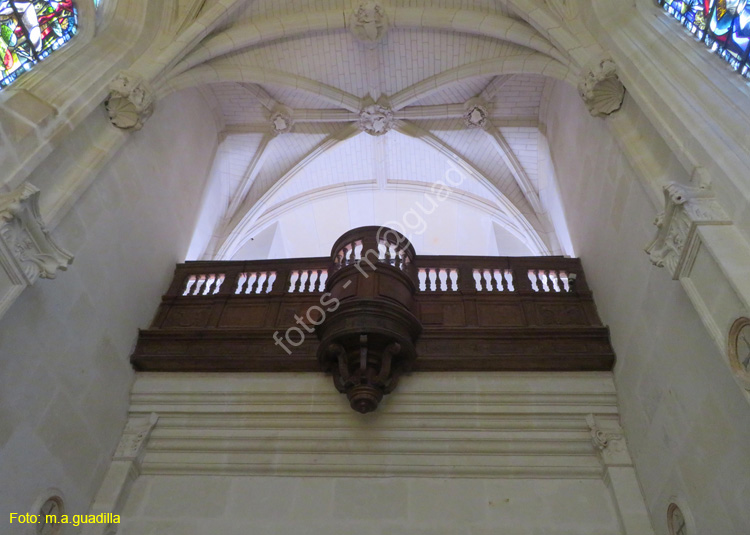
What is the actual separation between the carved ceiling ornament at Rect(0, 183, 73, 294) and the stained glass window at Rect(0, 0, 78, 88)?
155 centimetres

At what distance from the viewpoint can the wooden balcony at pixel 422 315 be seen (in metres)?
5.52

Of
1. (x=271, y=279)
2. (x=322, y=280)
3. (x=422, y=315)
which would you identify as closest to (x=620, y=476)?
(x=422, y=315)

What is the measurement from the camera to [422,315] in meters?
5.95

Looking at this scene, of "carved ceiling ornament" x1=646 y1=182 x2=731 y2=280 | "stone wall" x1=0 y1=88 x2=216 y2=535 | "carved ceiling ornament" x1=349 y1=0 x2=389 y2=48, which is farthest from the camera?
"carved ceiling ornament" x1=349 y1=0 x2=389 y2=48

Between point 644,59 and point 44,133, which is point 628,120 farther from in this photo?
point 44,133

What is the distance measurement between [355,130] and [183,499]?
A: 719 cm

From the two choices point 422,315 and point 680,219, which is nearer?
point 680,219

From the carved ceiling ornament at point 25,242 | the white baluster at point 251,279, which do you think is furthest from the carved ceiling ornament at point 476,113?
the carved ceiling ornament at point 25,242

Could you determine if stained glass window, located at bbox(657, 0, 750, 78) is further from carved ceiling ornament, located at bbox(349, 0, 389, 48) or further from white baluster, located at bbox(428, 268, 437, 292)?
carved ceiling ornament, located at bbox(349, 0, 389, 48)

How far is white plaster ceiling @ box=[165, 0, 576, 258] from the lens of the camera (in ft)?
25.1

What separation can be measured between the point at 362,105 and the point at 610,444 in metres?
6.71

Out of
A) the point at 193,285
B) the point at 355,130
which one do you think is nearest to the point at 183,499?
the point at 193,285

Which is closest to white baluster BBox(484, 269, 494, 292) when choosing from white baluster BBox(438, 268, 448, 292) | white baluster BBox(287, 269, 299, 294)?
white baluster BBox(438, 268, 448, 292)

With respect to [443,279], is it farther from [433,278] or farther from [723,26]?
[723,26]
